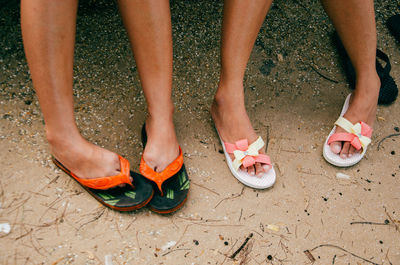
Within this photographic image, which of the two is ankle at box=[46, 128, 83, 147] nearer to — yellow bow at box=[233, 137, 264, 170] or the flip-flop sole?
yellow bow at box=[233, 137, 264, 170]

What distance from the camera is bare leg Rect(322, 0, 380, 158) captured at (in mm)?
1229

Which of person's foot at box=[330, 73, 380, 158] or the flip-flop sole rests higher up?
person's foot at box=[330, 73, 380, 158]

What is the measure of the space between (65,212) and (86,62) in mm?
719

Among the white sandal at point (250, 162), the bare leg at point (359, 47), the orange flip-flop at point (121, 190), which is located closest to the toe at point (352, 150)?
the bare leg at point (359, 47)

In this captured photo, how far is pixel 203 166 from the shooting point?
129 cm

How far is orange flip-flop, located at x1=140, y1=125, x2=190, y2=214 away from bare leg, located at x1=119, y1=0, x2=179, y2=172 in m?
0.02

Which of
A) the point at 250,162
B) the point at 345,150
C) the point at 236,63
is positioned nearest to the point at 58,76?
the point at 236,63

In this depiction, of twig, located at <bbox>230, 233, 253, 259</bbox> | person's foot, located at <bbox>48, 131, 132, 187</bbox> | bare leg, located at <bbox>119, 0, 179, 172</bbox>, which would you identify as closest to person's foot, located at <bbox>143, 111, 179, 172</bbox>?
bare leg, located at <bbox>119, 0, 179, 172</bbox>

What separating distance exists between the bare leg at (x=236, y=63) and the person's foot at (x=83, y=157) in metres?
0.44

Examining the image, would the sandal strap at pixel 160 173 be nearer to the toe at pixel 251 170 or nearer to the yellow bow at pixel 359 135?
the toe at pixel 251 170

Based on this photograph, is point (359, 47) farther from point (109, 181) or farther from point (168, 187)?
point (109, 181)

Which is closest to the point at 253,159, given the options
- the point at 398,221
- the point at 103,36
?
the point at 398,221

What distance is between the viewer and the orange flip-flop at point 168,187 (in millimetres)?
1091

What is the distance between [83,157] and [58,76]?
0.26 m
